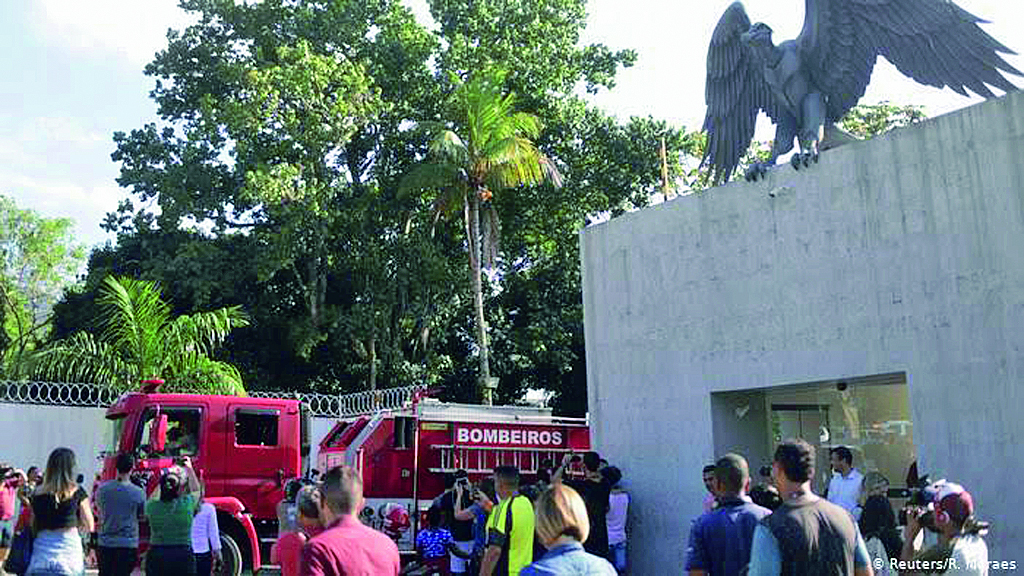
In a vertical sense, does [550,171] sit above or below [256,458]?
above

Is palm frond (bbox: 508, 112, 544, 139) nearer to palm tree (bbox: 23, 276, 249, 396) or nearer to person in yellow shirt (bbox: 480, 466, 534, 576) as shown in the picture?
palm tree (bbox: 23, 276, 249, 396)

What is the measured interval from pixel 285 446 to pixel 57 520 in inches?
303

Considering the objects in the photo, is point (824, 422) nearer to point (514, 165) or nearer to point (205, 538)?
point (205, 538)

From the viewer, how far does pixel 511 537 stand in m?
6.54

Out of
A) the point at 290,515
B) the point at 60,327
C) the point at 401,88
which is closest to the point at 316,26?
the point at 401,88

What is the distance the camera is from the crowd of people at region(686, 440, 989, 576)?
4.36 metres

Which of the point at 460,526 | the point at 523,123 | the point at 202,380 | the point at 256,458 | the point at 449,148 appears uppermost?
the point at 523,123

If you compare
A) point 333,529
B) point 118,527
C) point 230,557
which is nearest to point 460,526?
point 118,527

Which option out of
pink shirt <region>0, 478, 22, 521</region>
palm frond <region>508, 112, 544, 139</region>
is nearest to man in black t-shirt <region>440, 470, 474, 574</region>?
pink shirt <region>0, 478, 22, 521</region>

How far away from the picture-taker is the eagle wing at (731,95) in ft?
39.8

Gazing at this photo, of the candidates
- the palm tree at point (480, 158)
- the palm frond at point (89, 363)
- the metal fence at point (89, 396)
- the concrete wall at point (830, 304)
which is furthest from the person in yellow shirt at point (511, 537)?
the palm tree at point (480, 158)

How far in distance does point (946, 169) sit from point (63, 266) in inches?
1615

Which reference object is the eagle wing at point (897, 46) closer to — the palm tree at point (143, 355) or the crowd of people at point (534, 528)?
the crowd of people at point (534, 528)

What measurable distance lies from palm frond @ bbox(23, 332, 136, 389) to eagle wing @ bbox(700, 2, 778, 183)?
43.1 feet
